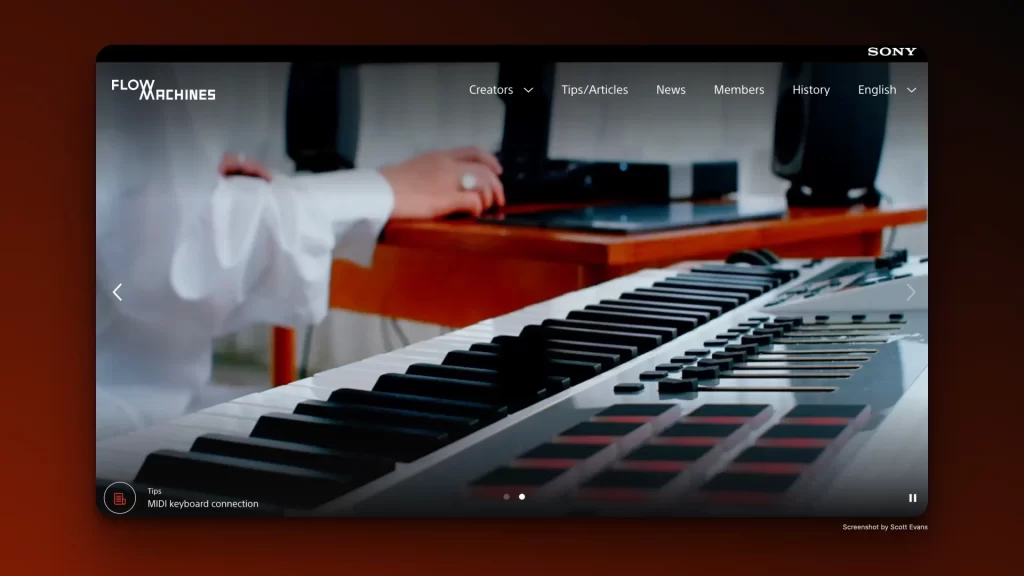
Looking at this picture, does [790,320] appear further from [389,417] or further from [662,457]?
[389,417]

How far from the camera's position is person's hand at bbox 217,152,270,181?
142 cm

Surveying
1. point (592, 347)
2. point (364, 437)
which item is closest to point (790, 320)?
point (592, 347)

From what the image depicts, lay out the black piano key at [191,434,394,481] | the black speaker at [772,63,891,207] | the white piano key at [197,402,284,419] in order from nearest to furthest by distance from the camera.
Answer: the black piano key at [191,434,394,481]
the white piano key at [197,402,284,419]
the black speaker at [772,63,891,207]

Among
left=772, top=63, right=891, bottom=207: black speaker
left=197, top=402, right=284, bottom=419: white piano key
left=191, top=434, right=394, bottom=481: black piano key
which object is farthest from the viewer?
left=772, top=63, right=891, bottom=207: black speaker

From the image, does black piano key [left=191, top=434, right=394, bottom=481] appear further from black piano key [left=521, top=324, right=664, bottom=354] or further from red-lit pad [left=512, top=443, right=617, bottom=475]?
black piano key [left=521, top=324, right=664, bottom=354]

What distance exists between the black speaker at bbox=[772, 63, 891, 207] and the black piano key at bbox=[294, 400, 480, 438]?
0.64 meters

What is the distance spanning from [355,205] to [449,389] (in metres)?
0.34

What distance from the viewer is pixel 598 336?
54.2 inches

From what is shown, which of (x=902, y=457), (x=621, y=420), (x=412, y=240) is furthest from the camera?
(x=412, y=240)

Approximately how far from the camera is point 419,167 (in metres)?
1.46

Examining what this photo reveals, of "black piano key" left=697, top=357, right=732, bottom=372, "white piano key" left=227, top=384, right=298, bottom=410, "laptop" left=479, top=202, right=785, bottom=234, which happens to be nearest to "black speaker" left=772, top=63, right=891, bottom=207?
"laptop" left=479, top=202, right=785, bottom=234
